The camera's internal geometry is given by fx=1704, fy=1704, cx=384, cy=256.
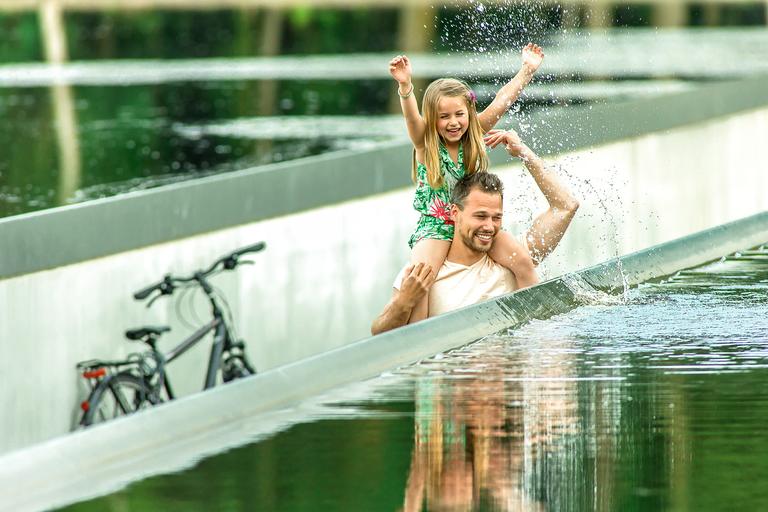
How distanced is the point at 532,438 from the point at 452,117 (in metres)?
3.48

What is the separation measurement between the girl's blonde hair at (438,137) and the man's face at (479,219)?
0.42m

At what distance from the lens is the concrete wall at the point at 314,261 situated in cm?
834

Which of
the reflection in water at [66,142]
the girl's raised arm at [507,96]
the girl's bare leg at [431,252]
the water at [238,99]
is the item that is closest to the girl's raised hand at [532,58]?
the girl's raised arm at [507,96]

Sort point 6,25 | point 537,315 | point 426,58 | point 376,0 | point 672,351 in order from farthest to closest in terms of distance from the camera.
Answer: point 376,0 < point 6,25 < point 426,58 < point 537,315 < point 672,351

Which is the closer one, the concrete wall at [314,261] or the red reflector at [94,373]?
the red reflector at [94,373]

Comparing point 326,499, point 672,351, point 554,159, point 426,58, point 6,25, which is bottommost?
point 326,499

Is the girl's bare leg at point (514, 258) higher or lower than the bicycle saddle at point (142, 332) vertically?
higher

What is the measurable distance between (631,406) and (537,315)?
1236 mm

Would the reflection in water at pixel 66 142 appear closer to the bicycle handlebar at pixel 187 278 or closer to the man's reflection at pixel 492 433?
the bicycle handlebar at pixel 187 278

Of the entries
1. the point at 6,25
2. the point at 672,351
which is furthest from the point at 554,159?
the point at 6,25

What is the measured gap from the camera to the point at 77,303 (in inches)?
343

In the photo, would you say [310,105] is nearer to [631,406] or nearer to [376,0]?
[631,406]

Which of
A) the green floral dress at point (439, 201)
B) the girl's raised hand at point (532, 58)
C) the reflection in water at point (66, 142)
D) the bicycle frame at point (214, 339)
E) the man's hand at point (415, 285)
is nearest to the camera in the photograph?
the man's hand at point (415, 285)

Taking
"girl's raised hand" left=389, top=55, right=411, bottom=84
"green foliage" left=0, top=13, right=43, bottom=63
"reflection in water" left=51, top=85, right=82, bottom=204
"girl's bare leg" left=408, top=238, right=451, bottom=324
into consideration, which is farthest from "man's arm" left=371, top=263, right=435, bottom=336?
"green foliage" left=0, top=13, right=43, bottom=63
